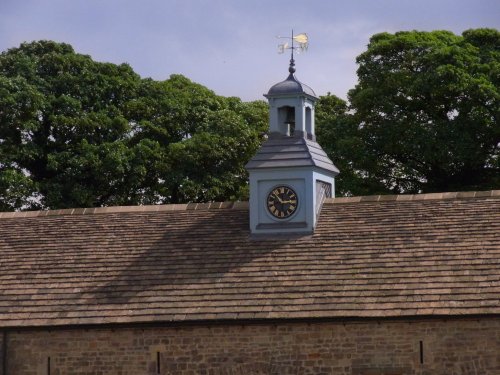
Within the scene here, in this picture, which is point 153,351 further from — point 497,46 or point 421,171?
point 497,46

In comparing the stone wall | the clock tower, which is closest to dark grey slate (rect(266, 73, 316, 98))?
the clock tower

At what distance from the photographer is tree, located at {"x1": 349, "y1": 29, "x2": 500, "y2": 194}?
3816 centimetres

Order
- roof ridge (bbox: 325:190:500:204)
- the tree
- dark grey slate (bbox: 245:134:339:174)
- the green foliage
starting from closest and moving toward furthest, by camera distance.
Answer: roof ridge (bbox: 325:190:500:204)
dark grey slate (bbox: 245:134:339:174)
the tree
the green foliage

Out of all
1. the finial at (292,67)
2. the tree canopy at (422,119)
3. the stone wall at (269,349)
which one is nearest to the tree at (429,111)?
the tree canopy at (422,119)

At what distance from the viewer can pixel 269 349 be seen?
25797 millimetres

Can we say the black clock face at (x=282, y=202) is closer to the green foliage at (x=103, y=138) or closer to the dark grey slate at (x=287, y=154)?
the dark grey slate at (x=287, y=154)

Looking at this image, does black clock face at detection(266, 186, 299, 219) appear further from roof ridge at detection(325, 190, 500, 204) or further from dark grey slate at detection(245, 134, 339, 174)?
roof ridge at detection(325, 190, 500, 204)

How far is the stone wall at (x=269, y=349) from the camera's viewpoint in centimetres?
2489

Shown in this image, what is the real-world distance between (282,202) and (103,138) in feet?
47.2

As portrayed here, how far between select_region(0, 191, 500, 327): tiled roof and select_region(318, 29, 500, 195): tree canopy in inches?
368

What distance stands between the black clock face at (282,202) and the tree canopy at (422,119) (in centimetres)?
962

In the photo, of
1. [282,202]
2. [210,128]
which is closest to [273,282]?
[282,202]

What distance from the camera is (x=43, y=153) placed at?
137 feet

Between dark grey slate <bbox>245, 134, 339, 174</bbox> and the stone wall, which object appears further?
dark grey slate <bbox>245, 134, 339, 174</bbox>
